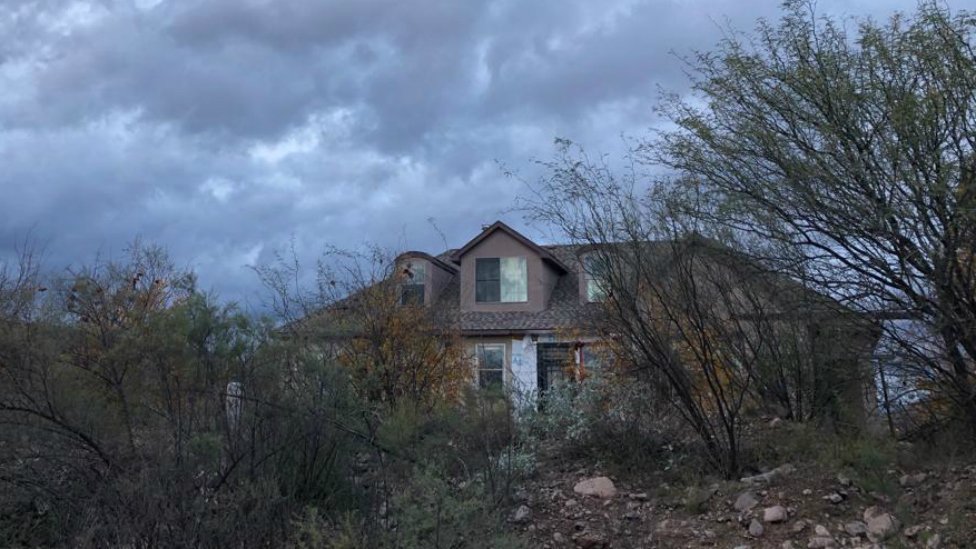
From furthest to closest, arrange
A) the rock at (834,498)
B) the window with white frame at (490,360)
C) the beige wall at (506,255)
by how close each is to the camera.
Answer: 1. the beige wall at (506,255)
2. the window with white frame at (490,360)
3. the rock at (834,498)

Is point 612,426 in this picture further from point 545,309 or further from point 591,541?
point 545,309

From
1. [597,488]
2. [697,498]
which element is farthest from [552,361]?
[697,498]

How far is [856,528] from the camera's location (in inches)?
327

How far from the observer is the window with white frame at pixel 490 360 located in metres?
16.3

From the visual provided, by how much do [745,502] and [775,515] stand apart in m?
0.38

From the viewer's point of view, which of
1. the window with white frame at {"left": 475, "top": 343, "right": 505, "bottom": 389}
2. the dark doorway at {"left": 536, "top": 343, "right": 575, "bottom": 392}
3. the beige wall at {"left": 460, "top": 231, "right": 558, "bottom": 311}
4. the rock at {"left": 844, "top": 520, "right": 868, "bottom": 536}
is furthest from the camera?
the beige wall at {"left": 460, "top": 231, "right": 558, "bottom": 311}

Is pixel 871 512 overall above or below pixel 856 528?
above

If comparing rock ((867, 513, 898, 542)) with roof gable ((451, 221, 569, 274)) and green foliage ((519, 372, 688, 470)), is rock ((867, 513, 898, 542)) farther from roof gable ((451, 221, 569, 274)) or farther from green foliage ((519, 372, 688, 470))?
roof gable ((451, 221, 569, 274))

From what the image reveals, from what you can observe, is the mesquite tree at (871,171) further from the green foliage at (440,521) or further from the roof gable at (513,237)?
the roof gable at (513,237)

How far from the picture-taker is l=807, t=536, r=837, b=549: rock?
26.5 ft

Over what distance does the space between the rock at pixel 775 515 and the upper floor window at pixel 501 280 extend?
15.7 meters

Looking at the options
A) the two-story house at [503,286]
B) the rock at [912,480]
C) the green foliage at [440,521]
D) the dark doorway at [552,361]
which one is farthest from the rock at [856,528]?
the two-story house at [503,286]

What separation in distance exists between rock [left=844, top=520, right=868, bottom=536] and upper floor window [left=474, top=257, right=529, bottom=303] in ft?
52.7

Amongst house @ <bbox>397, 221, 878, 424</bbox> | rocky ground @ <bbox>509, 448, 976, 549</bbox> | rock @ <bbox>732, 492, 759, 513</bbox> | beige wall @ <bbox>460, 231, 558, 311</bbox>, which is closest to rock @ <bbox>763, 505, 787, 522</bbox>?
rocky ground @ <bbox>509, 448, 976, 549</bbox>
